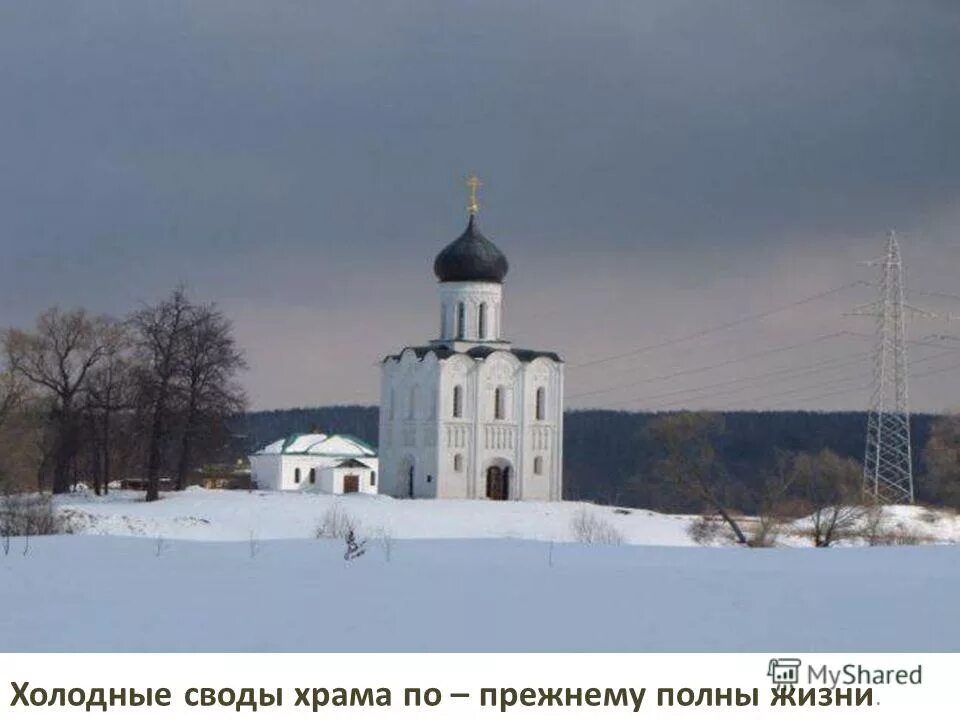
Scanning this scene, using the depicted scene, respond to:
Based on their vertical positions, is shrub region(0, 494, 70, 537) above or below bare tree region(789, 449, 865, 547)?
below

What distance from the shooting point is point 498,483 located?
5384 centimetres

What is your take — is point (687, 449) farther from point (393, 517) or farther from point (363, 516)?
point (363, 516)

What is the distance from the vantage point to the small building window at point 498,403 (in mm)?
53750

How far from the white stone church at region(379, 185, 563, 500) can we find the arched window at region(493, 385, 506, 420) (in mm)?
31

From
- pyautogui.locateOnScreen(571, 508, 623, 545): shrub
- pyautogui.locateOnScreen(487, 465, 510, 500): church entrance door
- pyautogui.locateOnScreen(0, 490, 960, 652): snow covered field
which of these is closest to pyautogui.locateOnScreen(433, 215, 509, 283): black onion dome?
pyautogui.locateOnScreen(487, 465, 510, 500): church entrance door

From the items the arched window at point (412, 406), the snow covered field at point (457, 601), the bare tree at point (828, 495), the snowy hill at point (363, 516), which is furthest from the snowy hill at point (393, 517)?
the snow covered field at point (457, 601)

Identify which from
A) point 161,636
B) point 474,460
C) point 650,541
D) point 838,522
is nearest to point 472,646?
point 161,636

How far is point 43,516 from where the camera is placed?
28.2 m

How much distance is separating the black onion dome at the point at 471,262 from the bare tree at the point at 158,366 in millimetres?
8881

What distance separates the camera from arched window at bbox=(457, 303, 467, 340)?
54.1m

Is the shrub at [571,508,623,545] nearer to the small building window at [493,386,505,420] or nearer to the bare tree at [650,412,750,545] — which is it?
the bare tree at [650,412,750,545]
